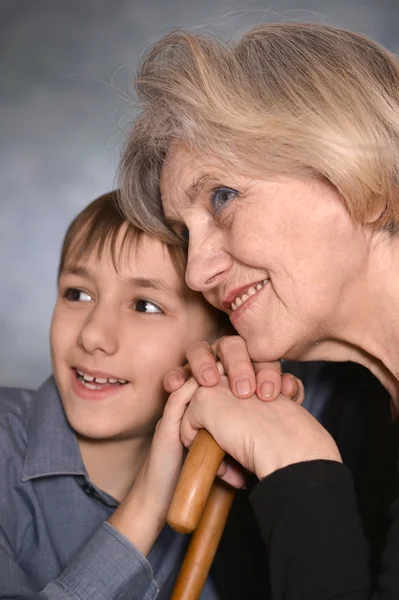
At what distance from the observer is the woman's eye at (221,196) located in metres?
1.76

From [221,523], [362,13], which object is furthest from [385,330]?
[362,13]

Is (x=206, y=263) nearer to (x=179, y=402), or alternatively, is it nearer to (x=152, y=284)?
(x=179, y=402)

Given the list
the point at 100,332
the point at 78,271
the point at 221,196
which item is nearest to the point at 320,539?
the point at 221,196

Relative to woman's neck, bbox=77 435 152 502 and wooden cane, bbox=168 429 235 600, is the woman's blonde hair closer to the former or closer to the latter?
wooden cane, bbox=168 429 235 600

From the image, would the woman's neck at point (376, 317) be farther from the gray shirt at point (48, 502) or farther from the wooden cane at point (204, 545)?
the gray shirt at point (48, 502)

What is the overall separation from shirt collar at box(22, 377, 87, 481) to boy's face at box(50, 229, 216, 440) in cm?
5

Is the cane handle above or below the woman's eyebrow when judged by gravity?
below

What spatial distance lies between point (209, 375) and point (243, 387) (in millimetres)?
79

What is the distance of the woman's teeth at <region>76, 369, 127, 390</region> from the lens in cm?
215

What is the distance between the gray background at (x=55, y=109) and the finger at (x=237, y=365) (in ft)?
5.72

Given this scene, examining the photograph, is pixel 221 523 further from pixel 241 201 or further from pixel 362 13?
pixel 362 13

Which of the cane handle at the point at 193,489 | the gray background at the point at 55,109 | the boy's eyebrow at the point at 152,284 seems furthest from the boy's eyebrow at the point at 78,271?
the gray background at the point at 55,109

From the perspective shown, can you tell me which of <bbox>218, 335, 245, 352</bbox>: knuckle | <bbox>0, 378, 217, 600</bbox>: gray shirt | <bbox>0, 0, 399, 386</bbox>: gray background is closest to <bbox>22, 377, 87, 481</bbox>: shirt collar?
<bbox>0, 378, 217, 600</bbox>: gray shirt

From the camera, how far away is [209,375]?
1706 millimetres
